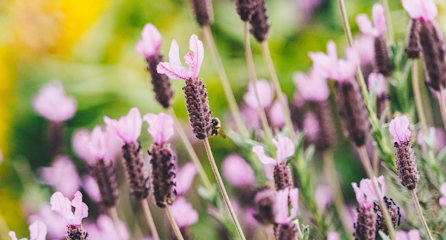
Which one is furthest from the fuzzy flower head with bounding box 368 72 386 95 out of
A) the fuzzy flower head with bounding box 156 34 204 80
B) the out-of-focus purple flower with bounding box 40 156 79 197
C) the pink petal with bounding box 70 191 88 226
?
the out-of-focus purple flower with bounding box 40 156 79 197

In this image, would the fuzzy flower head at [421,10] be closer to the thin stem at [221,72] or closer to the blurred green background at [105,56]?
the thin stem at [221,72]

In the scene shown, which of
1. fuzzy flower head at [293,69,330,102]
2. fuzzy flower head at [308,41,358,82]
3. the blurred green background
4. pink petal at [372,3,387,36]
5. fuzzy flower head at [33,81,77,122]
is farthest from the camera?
the blurred green background

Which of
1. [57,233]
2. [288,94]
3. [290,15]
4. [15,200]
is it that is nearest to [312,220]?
[57,233]

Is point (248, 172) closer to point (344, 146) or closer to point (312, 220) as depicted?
point (312, 220)

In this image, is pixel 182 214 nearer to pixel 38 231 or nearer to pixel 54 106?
pixel 38 231

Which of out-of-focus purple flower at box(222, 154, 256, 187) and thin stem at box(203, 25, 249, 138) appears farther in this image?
out-of-focus purple flower at box(222, 154, 256, 187)

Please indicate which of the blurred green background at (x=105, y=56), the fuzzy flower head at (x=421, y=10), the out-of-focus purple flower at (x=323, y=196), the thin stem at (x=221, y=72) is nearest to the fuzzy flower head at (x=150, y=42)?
the thin stem at (x=221, y=72)

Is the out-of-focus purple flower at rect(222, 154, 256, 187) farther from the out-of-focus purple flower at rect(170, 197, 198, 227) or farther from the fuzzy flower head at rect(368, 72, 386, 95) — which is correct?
the fuzzy flower head at rect(368, 72, 386, 95)
